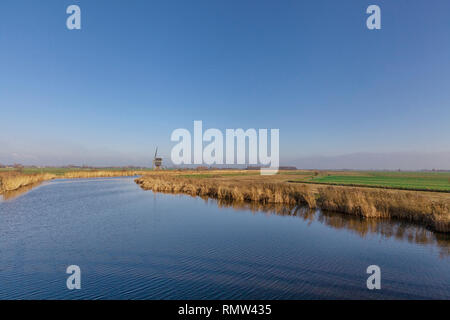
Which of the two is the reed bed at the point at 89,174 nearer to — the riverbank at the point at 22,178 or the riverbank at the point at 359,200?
the riverbank at the point at 22,178

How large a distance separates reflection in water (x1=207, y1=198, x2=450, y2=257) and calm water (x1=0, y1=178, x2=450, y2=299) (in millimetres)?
69

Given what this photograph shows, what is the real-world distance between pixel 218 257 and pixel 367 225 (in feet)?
35.8

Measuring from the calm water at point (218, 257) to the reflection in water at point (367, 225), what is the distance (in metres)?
0.07

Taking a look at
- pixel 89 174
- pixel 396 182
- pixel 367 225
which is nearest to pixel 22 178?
pixel 89 174

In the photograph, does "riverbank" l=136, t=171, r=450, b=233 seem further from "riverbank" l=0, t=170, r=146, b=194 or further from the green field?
"riverbank" l=0, t=170, r=146, b=194

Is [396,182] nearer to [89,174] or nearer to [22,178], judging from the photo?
[22,178]

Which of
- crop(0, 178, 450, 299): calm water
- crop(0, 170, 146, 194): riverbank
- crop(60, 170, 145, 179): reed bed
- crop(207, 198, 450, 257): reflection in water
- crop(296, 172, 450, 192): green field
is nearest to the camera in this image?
crop(0, 178, 450, 299): calm water

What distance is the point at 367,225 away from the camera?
47.8 feet

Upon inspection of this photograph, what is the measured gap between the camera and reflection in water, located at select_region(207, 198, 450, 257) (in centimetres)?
1161

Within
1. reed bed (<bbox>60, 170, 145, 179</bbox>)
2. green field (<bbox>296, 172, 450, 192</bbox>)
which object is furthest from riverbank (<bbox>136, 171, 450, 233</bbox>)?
reed bed (<bbox>60, 170, 145, 179</bbox>)

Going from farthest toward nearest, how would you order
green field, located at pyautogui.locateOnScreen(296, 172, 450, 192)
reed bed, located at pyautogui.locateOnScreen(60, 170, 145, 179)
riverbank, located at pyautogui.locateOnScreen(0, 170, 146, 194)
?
reed bed, located at pyautogui.locateOnScreen(60, 170, 145, 179)
green field, located at pyautogui.locateOnScreen(296, 172, 450, 192)
riverbank, located at pyautogui.locateOnScreen(0, 170, 146, 194)
